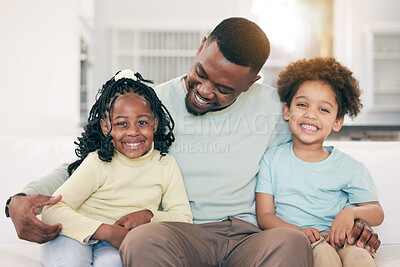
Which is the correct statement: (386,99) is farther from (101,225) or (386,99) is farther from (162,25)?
(101,225)

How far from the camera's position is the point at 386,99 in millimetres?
4406

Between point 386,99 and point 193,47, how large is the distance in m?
2.27

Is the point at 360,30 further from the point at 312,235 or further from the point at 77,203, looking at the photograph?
the point at 77,203

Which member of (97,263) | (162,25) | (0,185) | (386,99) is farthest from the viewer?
(162,25)

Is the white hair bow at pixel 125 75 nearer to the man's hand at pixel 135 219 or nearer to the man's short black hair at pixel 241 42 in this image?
the man's short black hair at pixel 241 42

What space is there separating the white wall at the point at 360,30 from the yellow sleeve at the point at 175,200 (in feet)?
A: 11.9

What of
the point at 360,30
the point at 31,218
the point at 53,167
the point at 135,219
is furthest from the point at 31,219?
the point at 360,30

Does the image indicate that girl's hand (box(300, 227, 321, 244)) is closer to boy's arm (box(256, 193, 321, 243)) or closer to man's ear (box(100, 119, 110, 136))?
boy's arm (box(256, 193, 321, 243))

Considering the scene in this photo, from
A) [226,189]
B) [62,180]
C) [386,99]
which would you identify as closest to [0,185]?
[62,180]

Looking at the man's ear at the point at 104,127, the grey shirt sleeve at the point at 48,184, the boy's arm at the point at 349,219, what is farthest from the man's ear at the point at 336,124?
the grey shirt sleeve at the point at 48,184

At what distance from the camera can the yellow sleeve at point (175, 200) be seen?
4.18 feet

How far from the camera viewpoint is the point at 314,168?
1.41 meters

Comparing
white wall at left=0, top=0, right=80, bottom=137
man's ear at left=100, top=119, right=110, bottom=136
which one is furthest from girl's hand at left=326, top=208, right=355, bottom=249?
white wall at left=0, top=0, right=80, bottom=137

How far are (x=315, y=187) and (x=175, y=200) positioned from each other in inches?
18.9
